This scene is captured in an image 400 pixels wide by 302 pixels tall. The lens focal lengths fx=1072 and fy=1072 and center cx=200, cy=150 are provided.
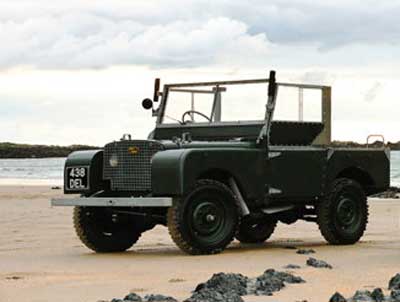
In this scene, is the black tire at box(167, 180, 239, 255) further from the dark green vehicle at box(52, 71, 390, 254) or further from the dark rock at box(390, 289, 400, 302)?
the dark rock at box(390, 289, 400, 302)

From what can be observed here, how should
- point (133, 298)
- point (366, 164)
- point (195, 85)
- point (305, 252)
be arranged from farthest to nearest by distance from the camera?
point (195, 85)
point (366, 164)
point (305, 252)
point (133, 298)

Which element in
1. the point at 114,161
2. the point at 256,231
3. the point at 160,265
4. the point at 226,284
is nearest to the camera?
the point at 226,284

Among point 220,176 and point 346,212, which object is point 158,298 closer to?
point 220,176

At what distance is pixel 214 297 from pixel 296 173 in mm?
5366

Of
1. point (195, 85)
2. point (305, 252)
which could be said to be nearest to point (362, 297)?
point (305, 252)

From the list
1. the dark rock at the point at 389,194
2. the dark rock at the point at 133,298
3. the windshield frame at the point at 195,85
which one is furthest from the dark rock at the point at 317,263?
the dark rock at the point at 389,194

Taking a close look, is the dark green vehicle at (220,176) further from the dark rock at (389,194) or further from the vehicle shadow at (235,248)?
the dark rock at (389,194)

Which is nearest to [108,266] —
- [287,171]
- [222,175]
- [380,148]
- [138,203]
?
[138,203]

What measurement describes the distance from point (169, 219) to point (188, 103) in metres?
2.80

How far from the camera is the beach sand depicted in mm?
8930

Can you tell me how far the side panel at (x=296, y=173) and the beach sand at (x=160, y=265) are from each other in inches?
27.4

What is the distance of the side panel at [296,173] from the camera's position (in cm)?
1288

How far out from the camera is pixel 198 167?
1193cm

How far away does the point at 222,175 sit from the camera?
12.5 meters
